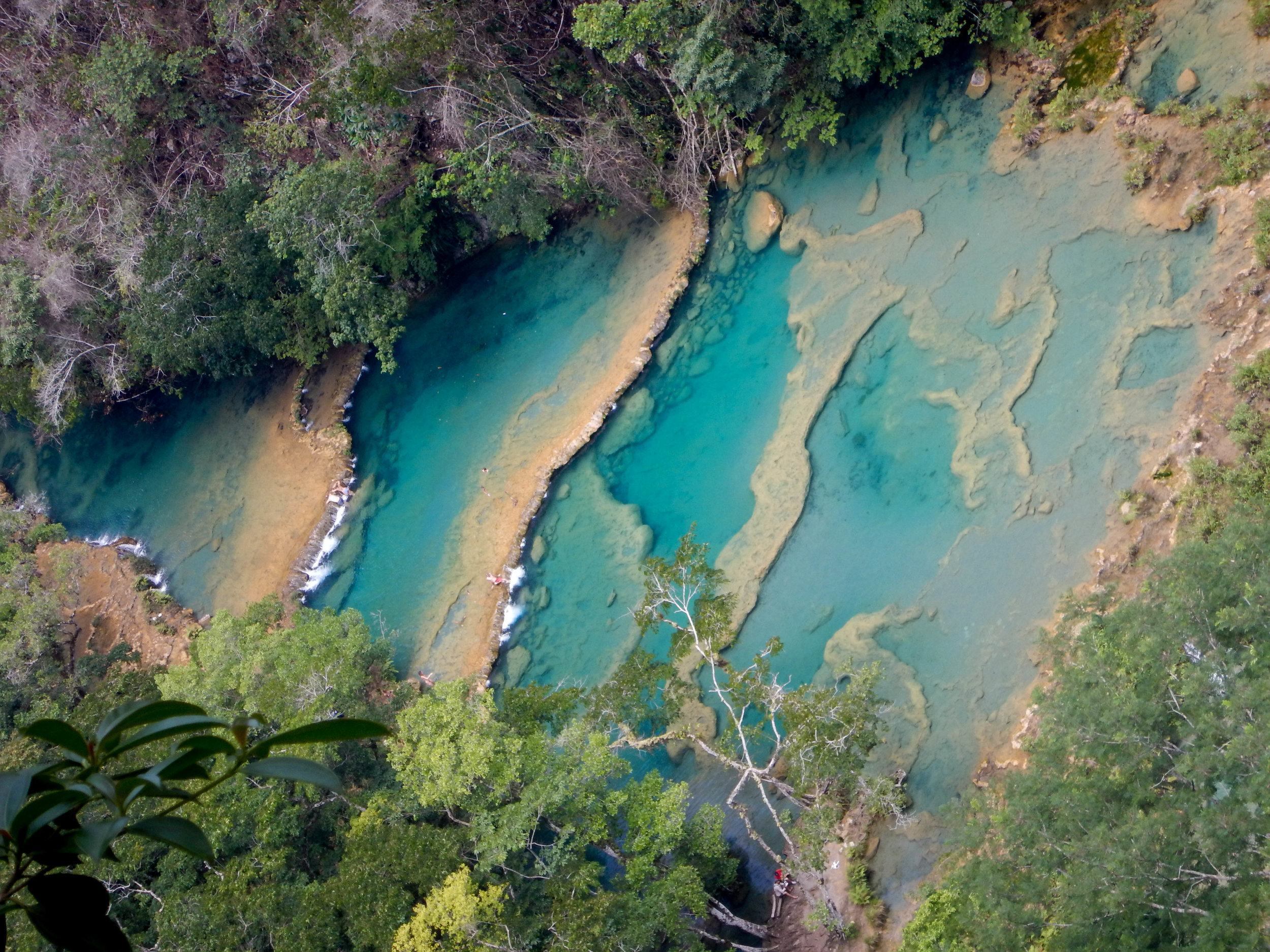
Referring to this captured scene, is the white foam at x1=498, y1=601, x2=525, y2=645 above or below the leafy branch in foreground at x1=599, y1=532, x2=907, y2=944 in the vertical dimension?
below

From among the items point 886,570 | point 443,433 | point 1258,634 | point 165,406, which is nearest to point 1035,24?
point 886,570

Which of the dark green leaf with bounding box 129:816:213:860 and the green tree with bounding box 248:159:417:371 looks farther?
the green tree with bounding box 248:159:417:371

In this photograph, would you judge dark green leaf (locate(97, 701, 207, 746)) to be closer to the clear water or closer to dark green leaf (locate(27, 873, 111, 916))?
dark green leaf (locate(27, 873, 111, 916))

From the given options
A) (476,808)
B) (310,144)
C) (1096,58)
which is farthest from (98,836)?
(1096,58)

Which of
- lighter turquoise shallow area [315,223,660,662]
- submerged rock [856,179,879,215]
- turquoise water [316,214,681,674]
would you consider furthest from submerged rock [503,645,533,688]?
submerged rock [856,179,879,215]

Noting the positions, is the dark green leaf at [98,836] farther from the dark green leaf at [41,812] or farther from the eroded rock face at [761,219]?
the eroded rock face at [761,219]

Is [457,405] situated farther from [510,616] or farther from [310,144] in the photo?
[310,144]
